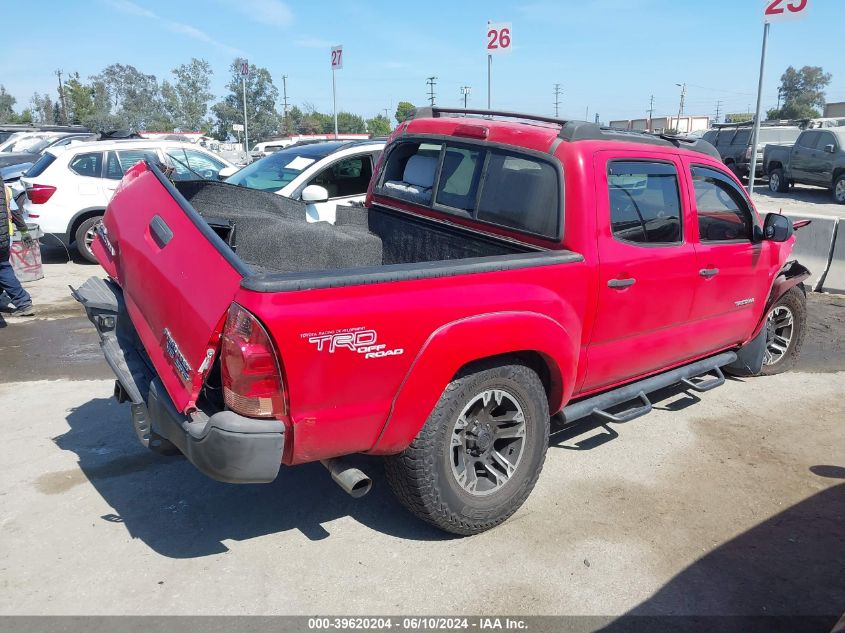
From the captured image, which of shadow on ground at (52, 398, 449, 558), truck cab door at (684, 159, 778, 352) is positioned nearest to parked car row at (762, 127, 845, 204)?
truck cab door at (684, 159, 778, 352)

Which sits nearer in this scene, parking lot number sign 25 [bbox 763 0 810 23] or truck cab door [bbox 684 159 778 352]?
truck cab door [bbox 684 159 778 352]

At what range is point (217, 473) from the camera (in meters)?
2.77

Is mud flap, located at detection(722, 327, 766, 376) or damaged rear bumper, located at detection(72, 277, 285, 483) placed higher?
damaged rear bumper, located at detection(72, 277, 285, 483)

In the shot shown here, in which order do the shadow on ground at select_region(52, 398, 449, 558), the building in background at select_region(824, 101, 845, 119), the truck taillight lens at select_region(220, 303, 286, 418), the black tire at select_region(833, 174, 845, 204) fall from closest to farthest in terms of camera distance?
the truck taillight lens at select_region(220, 303, 286, 418) → the shadow on ground at select_region(52, 398, 449, 558) → the black tire at select_region(833, 174, 845, 204) → the building in background at select_region(824, 101, 845, 119)

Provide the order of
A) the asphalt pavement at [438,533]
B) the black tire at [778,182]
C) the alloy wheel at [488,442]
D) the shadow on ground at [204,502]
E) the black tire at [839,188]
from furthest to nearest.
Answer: the black tire at [778,182] → the black tire at [839,188] → the shadow on ground at [204,502] → the alloy wheel at [488,442] → the asphalt pavement at [438,533]

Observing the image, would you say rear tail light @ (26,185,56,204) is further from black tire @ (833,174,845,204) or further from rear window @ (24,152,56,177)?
black tire @ (833,174,845,204)

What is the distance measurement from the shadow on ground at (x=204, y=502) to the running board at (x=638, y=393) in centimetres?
109

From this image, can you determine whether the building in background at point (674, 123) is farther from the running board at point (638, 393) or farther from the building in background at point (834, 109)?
the running board at point (638, 393)

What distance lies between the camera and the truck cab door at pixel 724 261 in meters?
4.46

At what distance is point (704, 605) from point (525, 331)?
1461mm

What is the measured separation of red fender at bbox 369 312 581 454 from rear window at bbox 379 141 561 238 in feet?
2.25

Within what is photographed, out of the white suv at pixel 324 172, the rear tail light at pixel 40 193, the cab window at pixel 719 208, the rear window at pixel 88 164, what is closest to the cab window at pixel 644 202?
the cab window at pixel 719 208

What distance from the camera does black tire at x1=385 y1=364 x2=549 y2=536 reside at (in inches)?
125

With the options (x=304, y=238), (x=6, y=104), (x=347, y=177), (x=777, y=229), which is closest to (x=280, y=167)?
(x=347, y=177)
